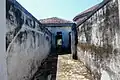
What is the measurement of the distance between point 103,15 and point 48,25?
13.1 m

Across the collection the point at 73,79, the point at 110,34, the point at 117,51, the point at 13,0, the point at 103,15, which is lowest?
the point at 73,79

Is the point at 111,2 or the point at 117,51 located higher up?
the point at 111,2

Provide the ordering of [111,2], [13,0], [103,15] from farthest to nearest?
1. [13,0]
2. [103,15]
3. [111,2]

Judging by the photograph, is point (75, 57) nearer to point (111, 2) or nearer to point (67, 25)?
point (111, 2)

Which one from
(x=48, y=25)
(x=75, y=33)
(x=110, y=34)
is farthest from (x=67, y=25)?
(x=110, y=34)

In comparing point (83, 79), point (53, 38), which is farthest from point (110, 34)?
point (53, 38)

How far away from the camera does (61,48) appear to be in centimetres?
1588

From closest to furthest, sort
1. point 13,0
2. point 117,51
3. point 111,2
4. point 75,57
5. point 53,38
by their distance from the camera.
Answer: point 117,51
point 111,2
point 13,0
point 75,57
point 53,38

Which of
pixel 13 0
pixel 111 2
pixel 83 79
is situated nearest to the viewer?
pixel 111 2

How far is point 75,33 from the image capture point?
725 cm

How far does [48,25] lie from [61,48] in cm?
267

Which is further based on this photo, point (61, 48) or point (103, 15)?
point (61, 48)

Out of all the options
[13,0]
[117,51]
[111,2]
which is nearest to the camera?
[117,51]

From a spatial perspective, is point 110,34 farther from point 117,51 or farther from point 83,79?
point 83,79
